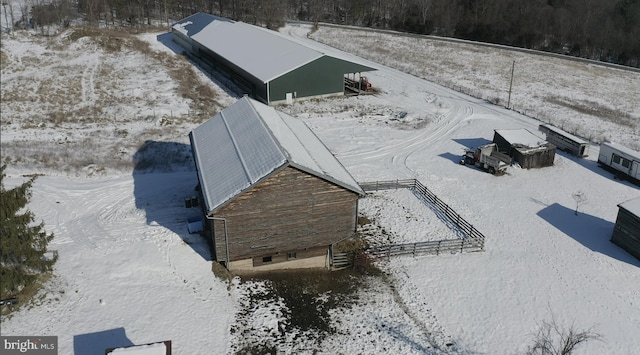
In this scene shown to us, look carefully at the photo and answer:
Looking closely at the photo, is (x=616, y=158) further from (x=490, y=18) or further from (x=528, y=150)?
(x=490, y=18)

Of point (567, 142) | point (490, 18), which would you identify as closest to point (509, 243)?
point (567, 142)

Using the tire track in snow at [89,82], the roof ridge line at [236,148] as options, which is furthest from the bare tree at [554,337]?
the tire track in snow at [89,82]

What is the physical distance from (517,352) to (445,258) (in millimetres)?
6699

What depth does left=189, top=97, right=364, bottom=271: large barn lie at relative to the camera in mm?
21906

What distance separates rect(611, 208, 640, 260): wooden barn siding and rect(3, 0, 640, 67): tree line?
60.3 m

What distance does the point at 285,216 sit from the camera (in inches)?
893

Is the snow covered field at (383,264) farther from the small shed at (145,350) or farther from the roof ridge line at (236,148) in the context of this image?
the roof ridge line at (236,148)

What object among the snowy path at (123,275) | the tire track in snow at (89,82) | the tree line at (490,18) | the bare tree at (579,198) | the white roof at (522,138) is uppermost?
the tree line at (490,18)

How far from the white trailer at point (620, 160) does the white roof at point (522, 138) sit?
14.1 feet

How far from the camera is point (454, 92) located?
5509 centimetres

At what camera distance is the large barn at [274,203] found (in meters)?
21.9

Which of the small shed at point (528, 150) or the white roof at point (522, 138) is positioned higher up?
the white roof at point (522, 138)

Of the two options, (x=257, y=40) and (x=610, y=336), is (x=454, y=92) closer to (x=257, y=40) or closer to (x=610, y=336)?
(x=257, y=40)

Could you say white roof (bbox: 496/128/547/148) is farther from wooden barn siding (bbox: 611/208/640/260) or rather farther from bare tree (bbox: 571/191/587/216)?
wooden barn siding (bbox: 611/208/640/260)
